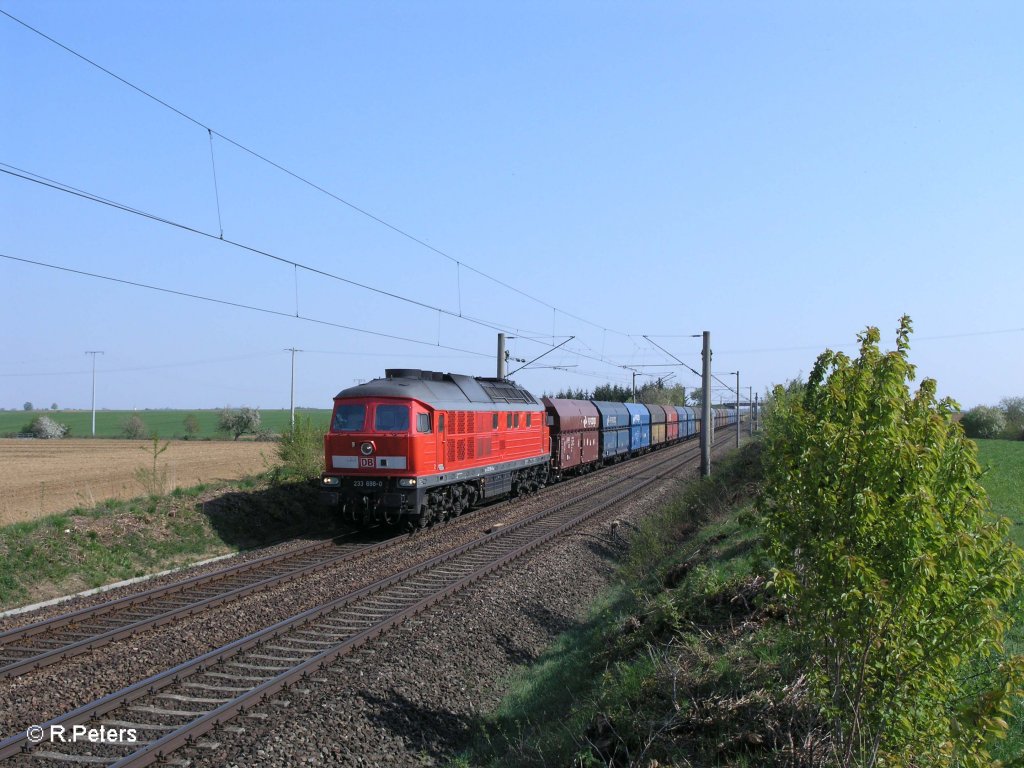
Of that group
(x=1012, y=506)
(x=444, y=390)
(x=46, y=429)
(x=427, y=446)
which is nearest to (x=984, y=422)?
(x=1012, y=506)

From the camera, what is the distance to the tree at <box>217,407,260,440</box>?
8531 centimetres

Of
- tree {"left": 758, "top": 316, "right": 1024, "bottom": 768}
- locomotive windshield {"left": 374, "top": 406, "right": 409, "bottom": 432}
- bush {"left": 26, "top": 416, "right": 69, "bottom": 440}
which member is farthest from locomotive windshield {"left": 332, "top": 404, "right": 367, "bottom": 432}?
bush {"left": 26, "top": 416, "right": 69, "bottom": 440}

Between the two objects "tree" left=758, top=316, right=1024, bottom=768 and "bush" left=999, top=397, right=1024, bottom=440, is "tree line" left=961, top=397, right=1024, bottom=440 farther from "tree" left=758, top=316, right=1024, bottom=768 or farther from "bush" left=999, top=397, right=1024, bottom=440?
"tree" left=758, top=316, right=1024, bottom=768

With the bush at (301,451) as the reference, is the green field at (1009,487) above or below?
below

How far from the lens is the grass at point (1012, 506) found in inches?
222

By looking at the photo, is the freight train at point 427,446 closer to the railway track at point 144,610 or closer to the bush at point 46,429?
the railway track at point 144,610

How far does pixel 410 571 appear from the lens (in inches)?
572

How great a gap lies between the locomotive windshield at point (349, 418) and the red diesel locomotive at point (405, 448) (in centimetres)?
2

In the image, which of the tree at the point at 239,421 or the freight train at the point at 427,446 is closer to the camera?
the freight train at the point at 427,446

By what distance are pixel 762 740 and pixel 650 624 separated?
395 cm

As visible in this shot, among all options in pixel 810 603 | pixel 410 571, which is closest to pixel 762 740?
pixel 810 603

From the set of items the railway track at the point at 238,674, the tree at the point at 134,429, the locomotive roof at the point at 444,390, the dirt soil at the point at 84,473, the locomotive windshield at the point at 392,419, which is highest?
the locomotive roof at the point at 444,390

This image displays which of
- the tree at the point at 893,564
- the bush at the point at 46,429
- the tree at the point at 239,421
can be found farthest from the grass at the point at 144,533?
the bush at the point at 46,429

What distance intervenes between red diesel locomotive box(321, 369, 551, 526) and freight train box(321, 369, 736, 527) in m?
0.02
